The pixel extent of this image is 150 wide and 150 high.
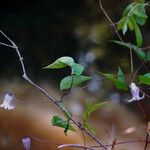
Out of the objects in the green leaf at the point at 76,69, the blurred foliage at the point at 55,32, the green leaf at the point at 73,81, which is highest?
the green leaf at the point at 76,69

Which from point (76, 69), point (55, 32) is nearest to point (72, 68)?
point (76, 69)

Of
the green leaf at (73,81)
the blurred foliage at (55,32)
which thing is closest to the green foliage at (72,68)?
the green leaf at (73,81)

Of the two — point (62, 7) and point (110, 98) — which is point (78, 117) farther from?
point (62, 7)

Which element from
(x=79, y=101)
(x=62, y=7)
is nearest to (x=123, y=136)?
(x=79, y=101)

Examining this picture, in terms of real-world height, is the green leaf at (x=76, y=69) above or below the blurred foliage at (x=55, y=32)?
above

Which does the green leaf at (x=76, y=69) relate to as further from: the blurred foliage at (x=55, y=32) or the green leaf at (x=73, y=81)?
the blurred foliage at (x=55, y=32)

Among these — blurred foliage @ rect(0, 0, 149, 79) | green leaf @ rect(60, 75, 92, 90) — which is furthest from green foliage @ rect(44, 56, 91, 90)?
blurred foliage @ rect(0, 0, 149, 79)

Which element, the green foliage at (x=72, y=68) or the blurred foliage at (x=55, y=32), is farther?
the blurred foliage at (x=55, y=32)

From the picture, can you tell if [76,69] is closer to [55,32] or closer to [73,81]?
[73,81]
